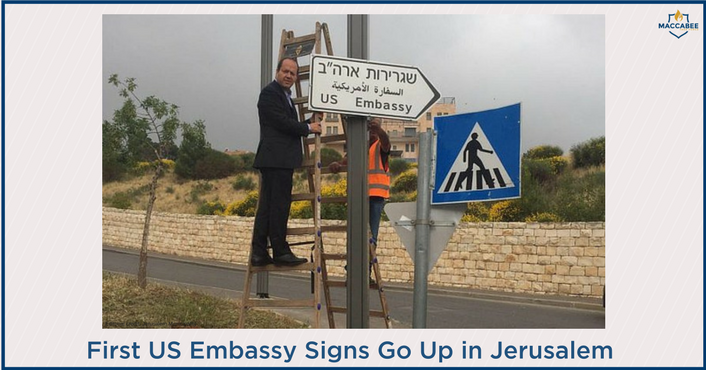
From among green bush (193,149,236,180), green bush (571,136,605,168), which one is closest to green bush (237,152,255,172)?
green bush (193,149,236,180)

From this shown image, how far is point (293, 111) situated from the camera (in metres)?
6.41

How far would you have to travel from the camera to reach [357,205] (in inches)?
209

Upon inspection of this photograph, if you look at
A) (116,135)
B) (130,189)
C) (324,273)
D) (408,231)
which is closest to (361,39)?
(408,231)

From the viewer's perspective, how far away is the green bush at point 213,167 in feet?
145

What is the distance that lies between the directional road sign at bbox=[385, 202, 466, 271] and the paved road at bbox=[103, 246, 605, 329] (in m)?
4.14

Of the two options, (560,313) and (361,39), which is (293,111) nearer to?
(361,39)

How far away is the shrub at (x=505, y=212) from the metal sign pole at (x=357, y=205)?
47.9 ft

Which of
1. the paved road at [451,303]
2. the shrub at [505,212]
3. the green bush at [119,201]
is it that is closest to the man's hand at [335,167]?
the paved road at [451,303]

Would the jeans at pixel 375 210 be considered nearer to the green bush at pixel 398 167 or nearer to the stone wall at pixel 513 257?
the stone wall at pixel 513 257

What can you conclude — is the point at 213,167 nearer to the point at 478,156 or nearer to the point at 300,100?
the point at 300,100

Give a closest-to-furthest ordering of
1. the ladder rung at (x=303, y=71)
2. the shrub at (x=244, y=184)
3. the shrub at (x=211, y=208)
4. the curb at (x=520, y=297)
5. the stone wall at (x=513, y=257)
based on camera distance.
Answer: the ladder rung at (x=303, y=71), the curb at (x=520, y=297), the stone wall at (x=513, y=257), the shrub at (x=211, y=208), the shrub at (x=244, y=184)

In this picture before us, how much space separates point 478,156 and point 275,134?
1.79m

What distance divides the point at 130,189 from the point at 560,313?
1343 inches

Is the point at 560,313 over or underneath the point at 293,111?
underneath
